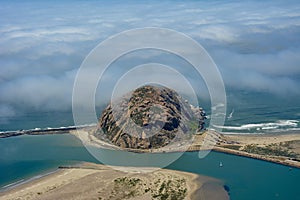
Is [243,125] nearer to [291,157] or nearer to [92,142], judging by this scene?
[291,157]

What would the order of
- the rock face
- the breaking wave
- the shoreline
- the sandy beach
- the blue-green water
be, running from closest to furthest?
1. the sandy beach
2. the blue-green water
3. the shoreline
4. the rock face
5. the breaking wave

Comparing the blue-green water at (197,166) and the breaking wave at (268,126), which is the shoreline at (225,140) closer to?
the blue-green water at (197,166)

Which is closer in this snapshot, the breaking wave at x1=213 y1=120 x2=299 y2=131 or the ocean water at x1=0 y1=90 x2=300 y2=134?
the breaking wave at x1=213 y1=120 x2=299 y2=131

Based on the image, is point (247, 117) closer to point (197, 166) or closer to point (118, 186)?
point (197, 166)

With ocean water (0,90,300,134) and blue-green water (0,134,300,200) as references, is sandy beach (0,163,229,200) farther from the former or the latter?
ocean water (0,90,300,134)

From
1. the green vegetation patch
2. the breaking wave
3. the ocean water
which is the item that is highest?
the ocean water

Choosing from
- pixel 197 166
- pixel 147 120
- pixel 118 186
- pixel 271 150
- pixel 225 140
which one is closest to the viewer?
pixel 118 186

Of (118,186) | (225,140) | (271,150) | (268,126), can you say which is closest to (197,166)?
(225,140)

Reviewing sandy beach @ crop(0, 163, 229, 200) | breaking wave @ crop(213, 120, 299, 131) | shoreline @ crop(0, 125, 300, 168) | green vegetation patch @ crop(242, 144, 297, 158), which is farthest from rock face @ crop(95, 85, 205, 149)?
green vegetation patch @ crop(242, 144, 297, 158)
